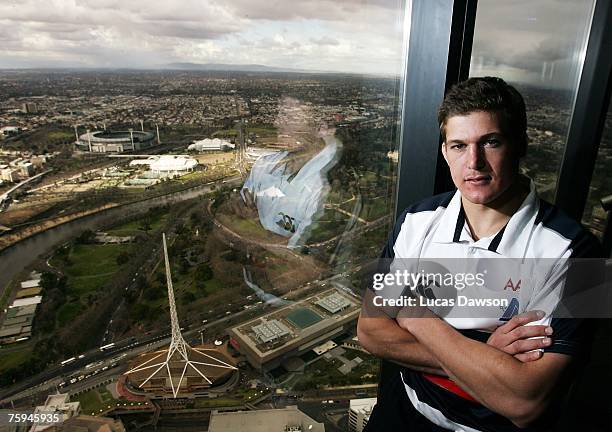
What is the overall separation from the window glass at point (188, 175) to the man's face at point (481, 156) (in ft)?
2.05

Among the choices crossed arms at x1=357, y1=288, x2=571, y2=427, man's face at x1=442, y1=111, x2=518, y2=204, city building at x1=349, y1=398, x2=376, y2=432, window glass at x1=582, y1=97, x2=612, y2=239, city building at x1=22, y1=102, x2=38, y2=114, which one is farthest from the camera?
window glass at x1=582, y1=97, x2=612, y2=239

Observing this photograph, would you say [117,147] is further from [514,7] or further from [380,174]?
[514,7]

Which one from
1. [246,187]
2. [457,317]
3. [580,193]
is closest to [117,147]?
[246,187]

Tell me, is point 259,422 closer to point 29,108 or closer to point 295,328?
point 295,328

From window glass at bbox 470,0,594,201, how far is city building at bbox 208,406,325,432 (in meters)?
1.68

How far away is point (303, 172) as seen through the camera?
185cm

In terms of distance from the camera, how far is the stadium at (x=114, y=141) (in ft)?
4.66

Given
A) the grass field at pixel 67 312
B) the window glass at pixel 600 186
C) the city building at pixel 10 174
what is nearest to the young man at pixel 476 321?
the grass field at pixel 67 312

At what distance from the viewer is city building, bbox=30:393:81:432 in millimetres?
1565

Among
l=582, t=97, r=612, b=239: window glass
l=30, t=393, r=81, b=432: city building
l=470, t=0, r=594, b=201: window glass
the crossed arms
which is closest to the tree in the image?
l=30, t=393, r=81, b=432: city building

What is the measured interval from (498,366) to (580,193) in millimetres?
1728

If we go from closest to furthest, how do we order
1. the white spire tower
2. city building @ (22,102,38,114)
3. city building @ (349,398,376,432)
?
city building @ (22,102,38,114), the white spire tower, city building @ (349,398,376,432)

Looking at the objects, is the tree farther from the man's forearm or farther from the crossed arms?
the crossed arms

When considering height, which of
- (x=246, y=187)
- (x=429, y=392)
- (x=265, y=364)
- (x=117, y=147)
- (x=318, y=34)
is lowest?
(x=265, y=364)
